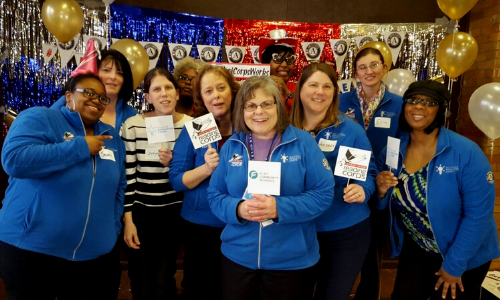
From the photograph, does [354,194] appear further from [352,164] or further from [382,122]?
[382,122]

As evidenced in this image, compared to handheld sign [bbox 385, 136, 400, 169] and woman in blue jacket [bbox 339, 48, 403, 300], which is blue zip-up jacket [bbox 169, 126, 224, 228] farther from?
woman in blue jacket [bbox 339, 48, 403, 300]

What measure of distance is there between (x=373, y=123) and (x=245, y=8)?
3180mm

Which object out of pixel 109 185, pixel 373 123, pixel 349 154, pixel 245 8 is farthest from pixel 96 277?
pixel 245 8

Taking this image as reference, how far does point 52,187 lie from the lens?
1.90 m

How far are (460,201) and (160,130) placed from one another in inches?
74.5

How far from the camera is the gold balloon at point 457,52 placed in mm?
3811

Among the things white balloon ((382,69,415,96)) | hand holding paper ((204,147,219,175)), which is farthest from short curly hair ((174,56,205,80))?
white balloon ((382,69,415,96))

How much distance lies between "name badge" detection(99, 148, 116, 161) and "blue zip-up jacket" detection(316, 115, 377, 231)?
1.20m

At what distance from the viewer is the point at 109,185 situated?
2127 millimetres

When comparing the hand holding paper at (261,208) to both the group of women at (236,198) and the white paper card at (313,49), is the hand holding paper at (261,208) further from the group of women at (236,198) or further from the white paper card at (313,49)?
the white paper card at (313,49)

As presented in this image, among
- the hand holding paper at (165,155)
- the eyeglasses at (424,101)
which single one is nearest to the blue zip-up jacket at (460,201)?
the eyeglasses at (424,101)

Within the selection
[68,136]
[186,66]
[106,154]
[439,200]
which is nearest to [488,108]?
[439,200]

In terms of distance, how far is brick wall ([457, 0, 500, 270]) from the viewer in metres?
4.20

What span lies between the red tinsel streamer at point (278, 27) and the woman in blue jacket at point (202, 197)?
302cm
